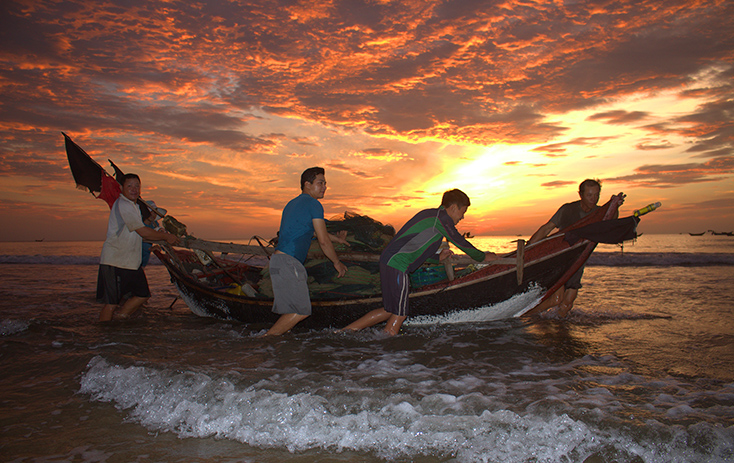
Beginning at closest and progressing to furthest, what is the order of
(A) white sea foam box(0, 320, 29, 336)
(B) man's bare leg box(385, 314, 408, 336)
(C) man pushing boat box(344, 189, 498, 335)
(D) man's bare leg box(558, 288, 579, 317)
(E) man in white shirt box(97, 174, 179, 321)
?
(C) man pushing boat box(344, 189, 498, 335)
(B) man's bare leg box(385, 314, 408, 336)
(E) man in white shirt box(97, 174, 179, 321)
(A) white sea foam box(0, 320, 29, 336)
(D) man's bare leg box(558, 288, 579, 317)

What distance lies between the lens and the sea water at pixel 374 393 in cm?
246

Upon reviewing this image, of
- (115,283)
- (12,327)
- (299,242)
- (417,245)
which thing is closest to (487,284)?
(417,245)

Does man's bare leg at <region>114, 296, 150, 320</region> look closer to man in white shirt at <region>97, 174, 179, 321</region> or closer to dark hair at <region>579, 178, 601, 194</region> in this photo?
man in white shirt at <region>97, 174, 179, 321</region>

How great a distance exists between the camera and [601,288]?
34.1 feet

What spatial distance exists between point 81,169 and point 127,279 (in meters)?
2.64

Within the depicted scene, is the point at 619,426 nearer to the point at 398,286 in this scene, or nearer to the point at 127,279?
the point at 398,286

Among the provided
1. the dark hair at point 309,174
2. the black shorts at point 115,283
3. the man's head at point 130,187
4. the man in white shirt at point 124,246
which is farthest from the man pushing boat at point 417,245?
the black shorts at point 115,283

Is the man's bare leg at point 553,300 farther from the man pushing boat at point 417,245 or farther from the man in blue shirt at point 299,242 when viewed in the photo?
the man in blue shirt at point 299,242

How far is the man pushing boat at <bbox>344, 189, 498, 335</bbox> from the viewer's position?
180 inches

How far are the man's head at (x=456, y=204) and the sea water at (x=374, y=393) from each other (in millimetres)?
1692

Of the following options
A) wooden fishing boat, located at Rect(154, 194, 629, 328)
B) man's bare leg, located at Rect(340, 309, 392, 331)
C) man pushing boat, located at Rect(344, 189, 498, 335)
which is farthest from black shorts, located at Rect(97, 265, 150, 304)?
man pushing boat, located at Rect(344, 189, 498, 335)

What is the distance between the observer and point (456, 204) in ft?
15.1

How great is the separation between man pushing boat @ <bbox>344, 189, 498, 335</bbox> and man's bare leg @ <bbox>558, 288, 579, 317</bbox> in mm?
2675

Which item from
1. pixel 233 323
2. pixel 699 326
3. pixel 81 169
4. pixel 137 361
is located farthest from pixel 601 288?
pixel 81 169
